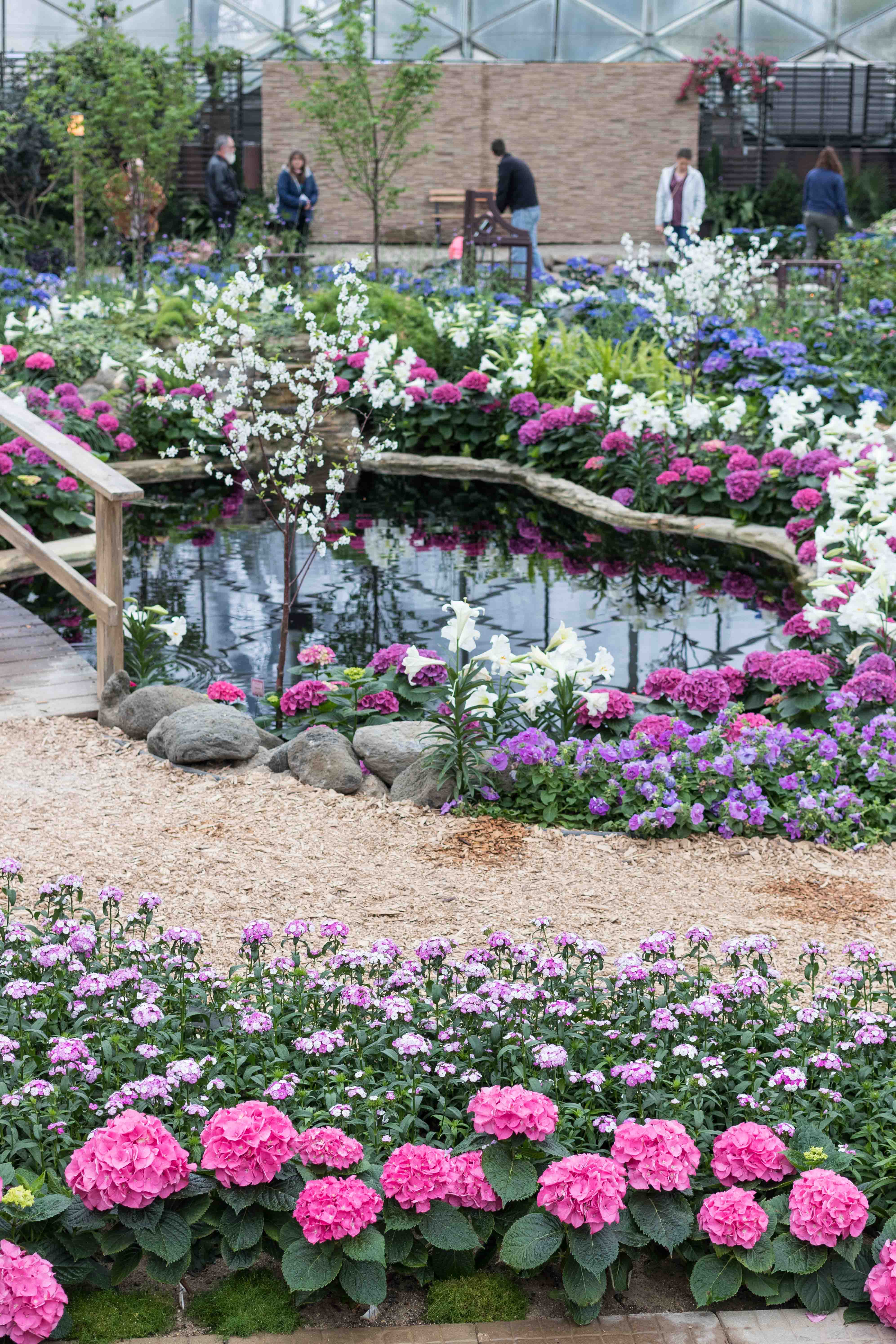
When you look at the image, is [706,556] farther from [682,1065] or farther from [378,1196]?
[378,1196]

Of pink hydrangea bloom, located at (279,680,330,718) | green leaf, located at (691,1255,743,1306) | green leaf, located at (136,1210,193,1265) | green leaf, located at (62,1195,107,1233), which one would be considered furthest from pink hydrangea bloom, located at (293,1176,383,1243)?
pink hydrangea bloom, located at (279,680,330,718)

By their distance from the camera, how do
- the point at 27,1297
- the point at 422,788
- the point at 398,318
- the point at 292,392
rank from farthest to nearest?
the point at 398,318 < the point at 292,392 < the point at 422,788 < the point at 27,1297

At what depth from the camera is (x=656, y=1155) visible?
2793 millimetres

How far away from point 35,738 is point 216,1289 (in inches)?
130

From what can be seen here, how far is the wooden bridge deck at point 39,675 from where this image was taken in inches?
239

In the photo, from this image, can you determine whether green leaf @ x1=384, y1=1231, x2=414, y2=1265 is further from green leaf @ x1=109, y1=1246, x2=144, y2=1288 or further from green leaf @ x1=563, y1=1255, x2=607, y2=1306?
green leaf @ x1=109, y1=1246, x2=144, y2=1288

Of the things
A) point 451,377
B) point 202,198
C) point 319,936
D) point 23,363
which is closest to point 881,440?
point 451,377

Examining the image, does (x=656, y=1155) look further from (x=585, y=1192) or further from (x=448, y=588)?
→ (x=448, y=588)

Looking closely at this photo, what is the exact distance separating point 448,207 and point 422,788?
1793 cm

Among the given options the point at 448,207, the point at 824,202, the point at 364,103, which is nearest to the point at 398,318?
the point at 364,103

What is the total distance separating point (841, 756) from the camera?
5.20 meters

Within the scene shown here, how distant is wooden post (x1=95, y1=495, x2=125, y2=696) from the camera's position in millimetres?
5941

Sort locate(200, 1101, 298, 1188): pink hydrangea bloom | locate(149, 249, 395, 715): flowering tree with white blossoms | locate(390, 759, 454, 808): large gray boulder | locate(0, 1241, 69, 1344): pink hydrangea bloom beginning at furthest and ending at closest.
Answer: locate(149, 249, 395, 715): flowering tree with white blossoms → locate(390, 759, 454, 808): large gray boulder → locate(200, 1101, 298, 1188): pink hydrangea bloom → locate(0, 1241, 69, 1344): pink hydrangea bloom

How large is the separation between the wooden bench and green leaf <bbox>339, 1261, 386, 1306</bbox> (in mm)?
19466
